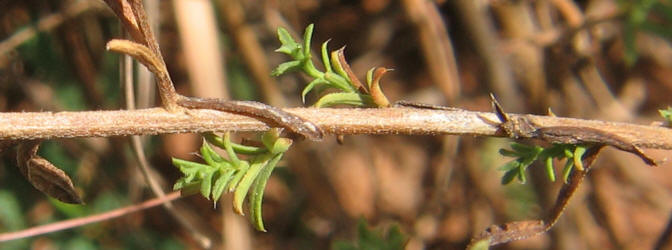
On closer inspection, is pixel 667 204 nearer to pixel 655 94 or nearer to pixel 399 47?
pixel 655 94

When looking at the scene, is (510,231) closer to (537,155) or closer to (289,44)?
(537,155)

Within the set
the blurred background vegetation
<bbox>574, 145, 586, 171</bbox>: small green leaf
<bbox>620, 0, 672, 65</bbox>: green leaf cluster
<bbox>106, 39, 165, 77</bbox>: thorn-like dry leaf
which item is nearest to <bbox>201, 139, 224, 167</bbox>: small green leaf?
<bbox>106, 39, 165, 77</bbox>: thorn-like dry leaf

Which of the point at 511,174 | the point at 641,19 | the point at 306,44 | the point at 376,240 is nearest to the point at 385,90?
the point at 641,19

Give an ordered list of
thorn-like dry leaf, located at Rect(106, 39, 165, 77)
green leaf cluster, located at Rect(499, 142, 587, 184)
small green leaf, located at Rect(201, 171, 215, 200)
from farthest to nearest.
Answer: green leaf cluster, located at Rect(499, 142, 587, 184)
small green leaf, located at Rect(201, 171, 215, 200)
thorn-like dry leaf, located at Rect(106, 39, 165, 77)

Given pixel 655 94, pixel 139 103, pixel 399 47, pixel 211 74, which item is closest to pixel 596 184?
pixel 655 94

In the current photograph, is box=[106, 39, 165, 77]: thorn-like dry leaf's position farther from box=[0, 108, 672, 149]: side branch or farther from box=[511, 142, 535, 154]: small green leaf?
box=[511, 142, 535, 154]: small green leaf

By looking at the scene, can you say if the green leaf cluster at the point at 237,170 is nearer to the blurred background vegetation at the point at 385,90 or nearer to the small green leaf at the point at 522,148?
the small green leaf at the point at 522,148

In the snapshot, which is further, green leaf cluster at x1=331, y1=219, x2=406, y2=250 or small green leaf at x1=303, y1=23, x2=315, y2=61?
green leaf cluster at x1=331, y1=219, x2=406, y2=250

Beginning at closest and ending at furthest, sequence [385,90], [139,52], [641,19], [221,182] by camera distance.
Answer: [139,52] < [221,182] < [641,19] < [385,90]
